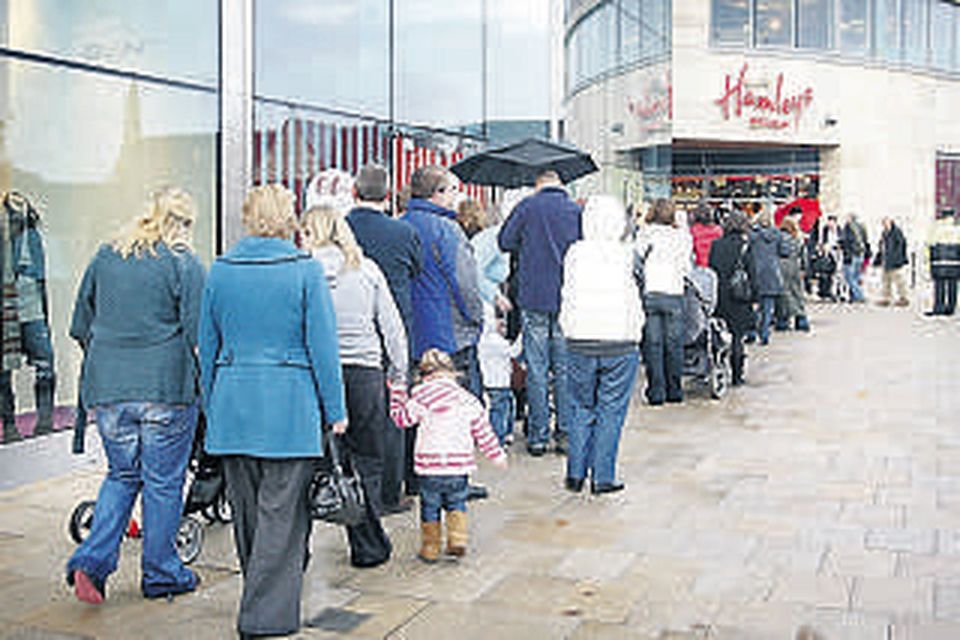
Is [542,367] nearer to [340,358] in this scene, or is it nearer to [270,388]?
[340,358]

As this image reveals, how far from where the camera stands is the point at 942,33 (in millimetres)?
39906

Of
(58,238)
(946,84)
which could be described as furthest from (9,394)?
(946,84)

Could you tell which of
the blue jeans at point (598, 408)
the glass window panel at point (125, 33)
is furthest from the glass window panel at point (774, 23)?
the blue jeans at point (598, 408)

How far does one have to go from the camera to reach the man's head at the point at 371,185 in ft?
20.8

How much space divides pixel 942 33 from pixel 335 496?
40091 millimetres

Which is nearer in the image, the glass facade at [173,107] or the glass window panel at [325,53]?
the glass facade at [173,107]

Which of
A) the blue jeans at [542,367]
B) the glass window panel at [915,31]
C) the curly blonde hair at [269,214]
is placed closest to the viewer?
the curly blonde hair at [269,214]

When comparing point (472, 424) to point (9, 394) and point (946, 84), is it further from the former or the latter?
point (946, 84)

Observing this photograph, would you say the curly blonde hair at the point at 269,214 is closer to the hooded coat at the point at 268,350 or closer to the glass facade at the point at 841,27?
the hooded coat at the point at 268,350

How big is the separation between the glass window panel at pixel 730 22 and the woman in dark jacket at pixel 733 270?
2539 centimetres

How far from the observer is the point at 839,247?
25531mm

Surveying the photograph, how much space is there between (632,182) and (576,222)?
13493mm

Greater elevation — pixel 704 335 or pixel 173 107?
pixel 173 107

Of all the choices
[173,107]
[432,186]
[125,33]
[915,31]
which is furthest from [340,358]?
[915,31]
